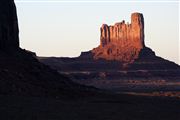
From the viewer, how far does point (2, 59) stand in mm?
65188

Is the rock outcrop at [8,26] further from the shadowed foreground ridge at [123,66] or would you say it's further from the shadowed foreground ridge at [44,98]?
the shadowed foreground ridge at [123,66]

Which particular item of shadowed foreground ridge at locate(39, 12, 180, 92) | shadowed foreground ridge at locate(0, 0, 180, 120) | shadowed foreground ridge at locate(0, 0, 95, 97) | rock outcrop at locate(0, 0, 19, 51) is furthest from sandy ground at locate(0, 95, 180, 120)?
shadowed foreground ridge at locate(39, 12, 180, 92)

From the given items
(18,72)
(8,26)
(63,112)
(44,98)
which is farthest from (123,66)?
(63,112)

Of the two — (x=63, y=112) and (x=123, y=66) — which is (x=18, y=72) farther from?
(x=123, y=66)

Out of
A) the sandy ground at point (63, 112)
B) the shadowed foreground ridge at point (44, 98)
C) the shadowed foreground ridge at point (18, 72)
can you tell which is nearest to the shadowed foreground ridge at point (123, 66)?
the shadowed foreground ridge at point (18, 72)

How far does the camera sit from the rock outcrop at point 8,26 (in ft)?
238

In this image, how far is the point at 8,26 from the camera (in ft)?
244

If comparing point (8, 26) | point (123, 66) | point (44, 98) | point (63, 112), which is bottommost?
point (63, 112)

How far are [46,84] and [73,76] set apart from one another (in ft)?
290

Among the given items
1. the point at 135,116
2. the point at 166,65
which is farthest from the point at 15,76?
the point at 166,65

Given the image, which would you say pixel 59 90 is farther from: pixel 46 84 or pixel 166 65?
pixel 166 65

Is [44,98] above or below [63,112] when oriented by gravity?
above

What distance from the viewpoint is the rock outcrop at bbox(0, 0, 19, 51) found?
72688mm

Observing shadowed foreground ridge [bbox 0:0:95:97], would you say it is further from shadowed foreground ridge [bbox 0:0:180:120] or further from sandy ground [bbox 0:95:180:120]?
sandy ground [bbox 0:95:180:120]
